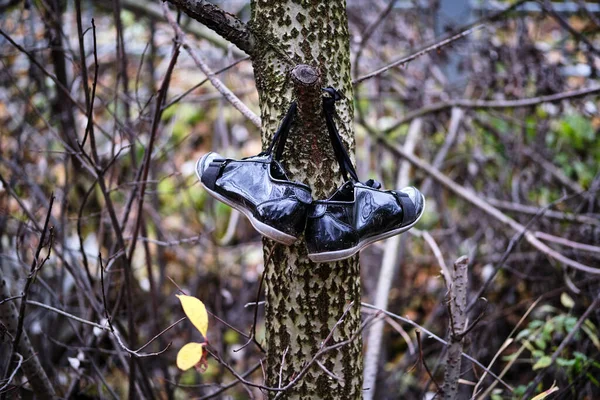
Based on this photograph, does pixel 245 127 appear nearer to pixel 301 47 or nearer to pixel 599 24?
pixel 599 24

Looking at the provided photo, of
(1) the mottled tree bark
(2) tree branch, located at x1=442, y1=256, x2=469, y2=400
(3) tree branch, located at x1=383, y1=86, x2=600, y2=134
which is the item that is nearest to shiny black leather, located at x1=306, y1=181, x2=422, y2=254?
(1) the mottled tree bark

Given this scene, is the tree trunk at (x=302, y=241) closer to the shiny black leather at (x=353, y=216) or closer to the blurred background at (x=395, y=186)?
the shiny black leather at (x=353, y=216)

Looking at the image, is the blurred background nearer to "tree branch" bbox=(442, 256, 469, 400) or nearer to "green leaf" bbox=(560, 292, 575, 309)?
"green leaf" bbox=(560, 292, 575, 309)

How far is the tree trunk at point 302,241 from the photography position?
50.2 inches

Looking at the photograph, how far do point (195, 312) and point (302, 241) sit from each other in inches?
11.3

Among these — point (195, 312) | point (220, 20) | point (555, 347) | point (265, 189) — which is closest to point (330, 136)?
point (265, 189)

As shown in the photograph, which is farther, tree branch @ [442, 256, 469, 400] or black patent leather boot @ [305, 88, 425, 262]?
tree branch @ [442, 256, 469, 400]

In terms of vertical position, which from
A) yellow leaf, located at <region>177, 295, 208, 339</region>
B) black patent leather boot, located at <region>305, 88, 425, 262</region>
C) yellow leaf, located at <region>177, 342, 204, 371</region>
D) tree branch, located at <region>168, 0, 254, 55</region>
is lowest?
yellow leaf, located at <region>177, 342, 204, 371</region>

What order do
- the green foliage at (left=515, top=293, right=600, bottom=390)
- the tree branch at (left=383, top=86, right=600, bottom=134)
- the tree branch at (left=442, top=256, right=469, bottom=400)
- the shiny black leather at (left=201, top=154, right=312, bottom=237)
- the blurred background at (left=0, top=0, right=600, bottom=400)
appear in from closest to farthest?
the shiny black leather at (left=201, top=154, right=312, bottom=237) < the tree branch at (left=442, top=256, right=469, bottom=400) < the green foliage at (left=515, top=293, right=600, bottom=390) < the tree branch at (left=383, top=86, right=600, bottom=134) < the blurred background at (left=0, top=0, right=600, bottom=400)

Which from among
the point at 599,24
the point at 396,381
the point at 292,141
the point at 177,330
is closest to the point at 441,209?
the point at 396,381

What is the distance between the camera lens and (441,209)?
4.16 metres

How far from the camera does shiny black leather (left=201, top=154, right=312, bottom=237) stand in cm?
111

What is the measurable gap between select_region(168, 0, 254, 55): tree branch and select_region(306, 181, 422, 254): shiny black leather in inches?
17.0

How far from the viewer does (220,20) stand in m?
1.27
